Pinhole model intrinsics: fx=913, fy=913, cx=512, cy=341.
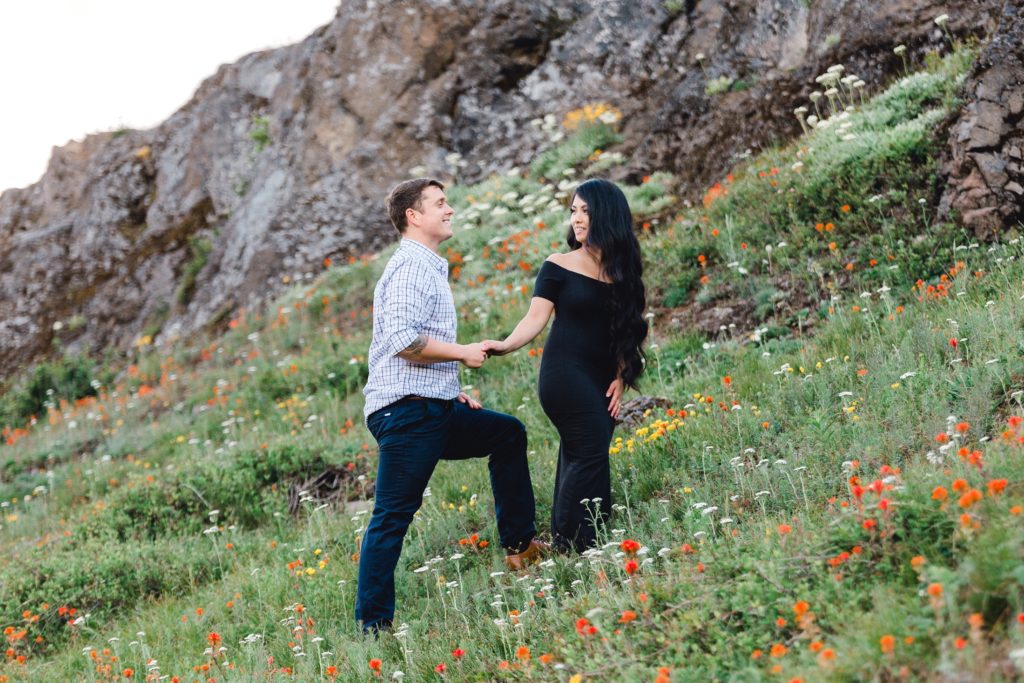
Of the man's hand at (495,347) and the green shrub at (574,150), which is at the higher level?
the green shrub at (574,150)

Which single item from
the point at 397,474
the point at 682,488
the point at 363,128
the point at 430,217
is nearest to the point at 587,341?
the point at 682,488

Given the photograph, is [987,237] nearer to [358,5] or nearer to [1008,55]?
[1008,55]

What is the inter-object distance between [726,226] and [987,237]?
2.65m

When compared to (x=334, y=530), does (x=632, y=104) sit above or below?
above

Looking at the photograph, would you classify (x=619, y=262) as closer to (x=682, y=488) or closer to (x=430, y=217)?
(x=430, y=217)

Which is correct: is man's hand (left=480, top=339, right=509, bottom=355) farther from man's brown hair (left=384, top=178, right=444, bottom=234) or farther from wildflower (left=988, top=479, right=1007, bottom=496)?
wildflower (left=988, top=479, right=1007, bottom=496)

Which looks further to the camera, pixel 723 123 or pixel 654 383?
pixel 723 123

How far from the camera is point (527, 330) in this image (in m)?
5.00

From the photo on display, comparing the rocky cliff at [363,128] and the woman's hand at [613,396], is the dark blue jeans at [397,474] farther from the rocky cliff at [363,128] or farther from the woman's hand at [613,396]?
the rocky cliff at [363,128]

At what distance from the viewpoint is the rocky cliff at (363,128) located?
11656 mm

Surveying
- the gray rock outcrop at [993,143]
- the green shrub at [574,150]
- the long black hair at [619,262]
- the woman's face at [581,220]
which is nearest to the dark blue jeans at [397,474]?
the long black hair at [619,262]

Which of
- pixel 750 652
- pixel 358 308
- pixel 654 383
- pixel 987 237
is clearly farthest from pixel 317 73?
pixel 750 652

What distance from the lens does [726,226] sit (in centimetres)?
928

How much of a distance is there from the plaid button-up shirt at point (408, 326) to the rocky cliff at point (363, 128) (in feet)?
23.0
